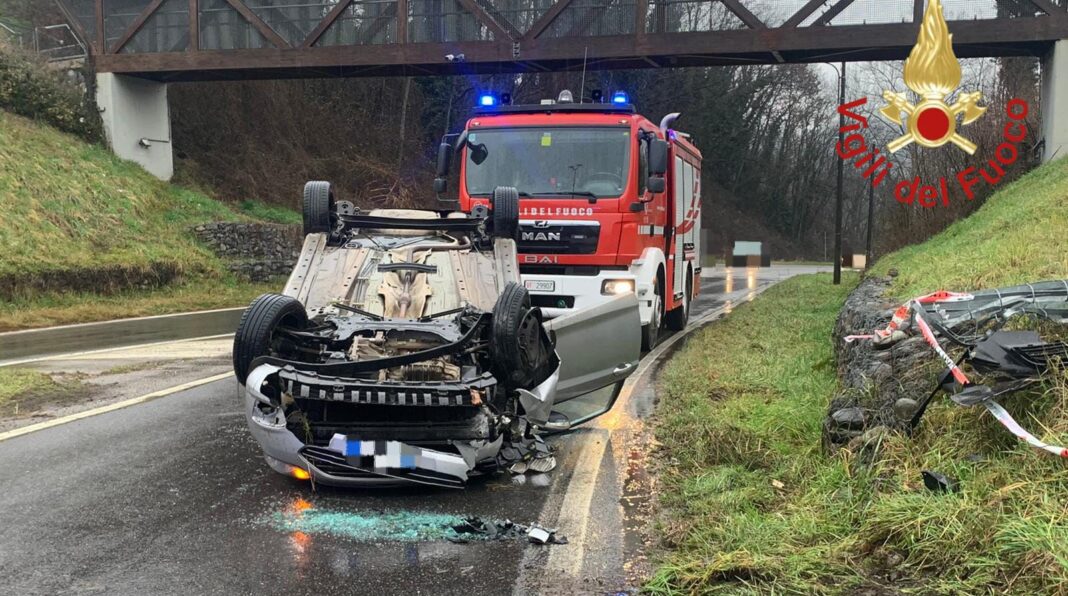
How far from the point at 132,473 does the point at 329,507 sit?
1.57 m

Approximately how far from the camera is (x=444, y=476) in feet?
15.5

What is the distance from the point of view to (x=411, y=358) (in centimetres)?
484

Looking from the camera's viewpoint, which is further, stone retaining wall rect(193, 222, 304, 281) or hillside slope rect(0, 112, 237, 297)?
stone retaining wall rect(193, 222, 304, 281)

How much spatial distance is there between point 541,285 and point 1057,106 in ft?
41.2

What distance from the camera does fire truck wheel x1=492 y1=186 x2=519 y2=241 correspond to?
706 centimetres

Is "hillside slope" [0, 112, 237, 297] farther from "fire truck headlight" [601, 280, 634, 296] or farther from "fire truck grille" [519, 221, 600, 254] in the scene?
"fire truck headlight" [601, 280, 634, 296]

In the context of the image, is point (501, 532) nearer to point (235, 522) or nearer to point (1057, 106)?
point (235, 522)

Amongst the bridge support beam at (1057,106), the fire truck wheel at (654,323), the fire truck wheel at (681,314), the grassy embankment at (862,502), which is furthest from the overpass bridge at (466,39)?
the grassy embankment at (862,502)

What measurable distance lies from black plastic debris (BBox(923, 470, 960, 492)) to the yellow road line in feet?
20.7

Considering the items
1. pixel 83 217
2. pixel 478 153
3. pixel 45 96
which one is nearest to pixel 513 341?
pixel 478 153

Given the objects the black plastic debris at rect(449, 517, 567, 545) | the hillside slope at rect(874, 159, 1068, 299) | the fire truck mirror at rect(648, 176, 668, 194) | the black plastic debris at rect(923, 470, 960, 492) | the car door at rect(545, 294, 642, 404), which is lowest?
the black plastic debris at rect(449, 517, 567, 545)

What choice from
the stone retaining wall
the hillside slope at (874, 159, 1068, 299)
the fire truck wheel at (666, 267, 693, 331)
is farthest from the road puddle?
the stone retaining wall

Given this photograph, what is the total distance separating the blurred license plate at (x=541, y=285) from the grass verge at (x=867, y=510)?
4.07 metres

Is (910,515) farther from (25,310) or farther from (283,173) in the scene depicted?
(283,173)
